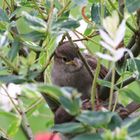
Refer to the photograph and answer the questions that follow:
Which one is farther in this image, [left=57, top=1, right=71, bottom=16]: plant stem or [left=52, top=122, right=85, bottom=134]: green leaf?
[left=57, top=1, right=71, bottom=16]: plant stem

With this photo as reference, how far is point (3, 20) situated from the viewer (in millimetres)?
797

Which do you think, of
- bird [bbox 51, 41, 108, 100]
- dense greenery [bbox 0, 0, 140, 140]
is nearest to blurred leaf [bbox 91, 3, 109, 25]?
dense greenery [bbox 0, 0, 140, 140]

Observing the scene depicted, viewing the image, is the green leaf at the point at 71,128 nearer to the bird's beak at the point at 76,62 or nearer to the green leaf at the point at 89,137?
the green leaf at the point at 89,137

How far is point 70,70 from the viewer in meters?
1.00

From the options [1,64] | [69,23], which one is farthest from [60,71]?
[69,23]

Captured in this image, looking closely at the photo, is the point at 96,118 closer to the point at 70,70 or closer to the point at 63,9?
the point at 63,9

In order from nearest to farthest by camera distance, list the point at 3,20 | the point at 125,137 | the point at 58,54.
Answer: the point at 125,137, the point at 3,20, the point at 58,54

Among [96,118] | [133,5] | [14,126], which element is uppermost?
[133,5]

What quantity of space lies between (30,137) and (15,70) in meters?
0.32

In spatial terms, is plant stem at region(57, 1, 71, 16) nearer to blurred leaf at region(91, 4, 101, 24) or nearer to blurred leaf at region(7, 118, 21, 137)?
blurred leaf at region(91, 4, 101, 24)

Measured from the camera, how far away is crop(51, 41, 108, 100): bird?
960 millimetres

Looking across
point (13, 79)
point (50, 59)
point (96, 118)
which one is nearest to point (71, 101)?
point (96, 118)

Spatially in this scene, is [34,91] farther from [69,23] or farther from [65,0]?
[65,0]

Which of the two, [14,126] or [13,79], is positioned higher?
[13,79]
